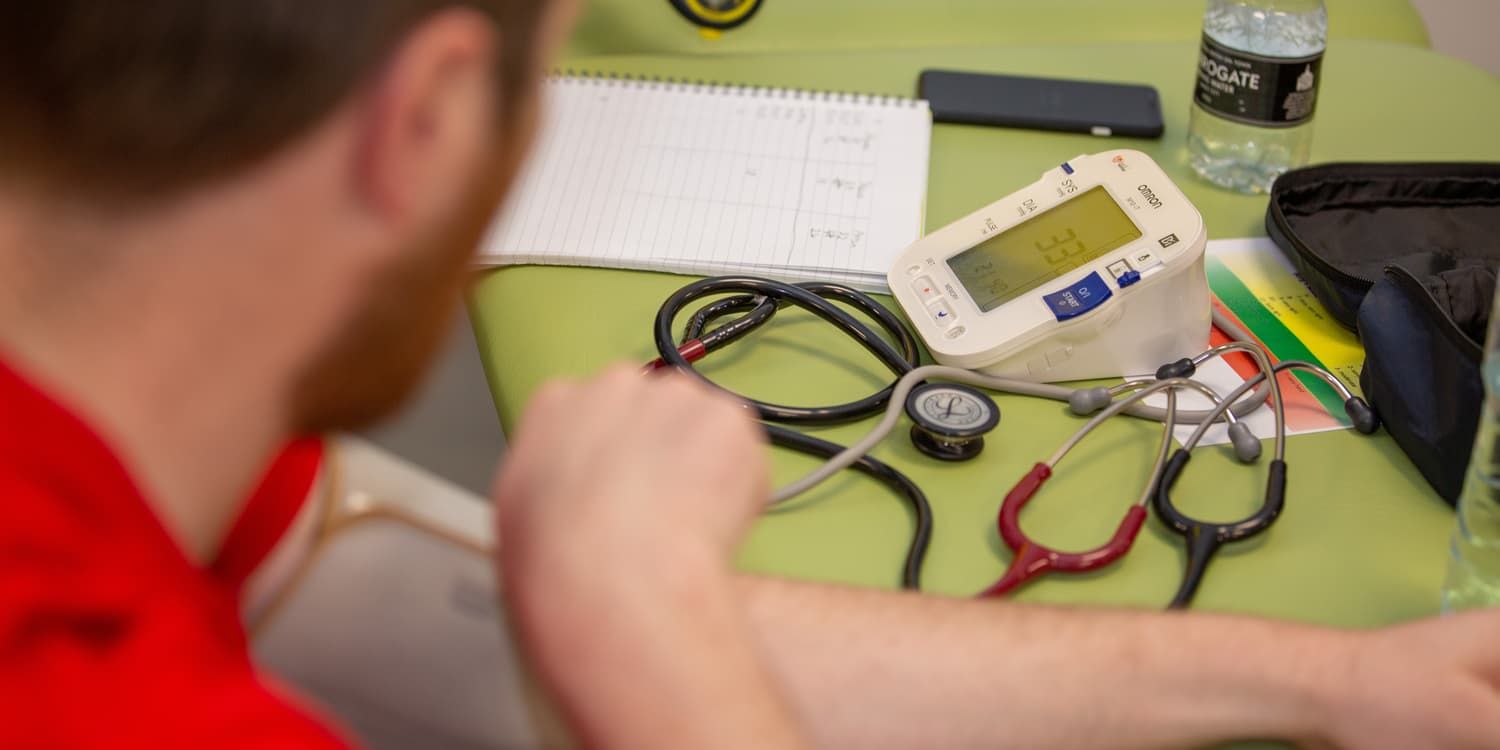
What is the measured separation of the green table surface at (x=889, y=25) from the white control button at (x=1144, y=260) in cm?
60

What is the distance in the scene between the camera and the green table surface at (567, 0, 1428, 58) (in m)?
1.55

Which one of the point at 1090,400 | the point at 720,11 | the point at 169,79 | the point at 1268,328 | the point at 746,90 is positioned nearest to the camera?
the point at 169,79

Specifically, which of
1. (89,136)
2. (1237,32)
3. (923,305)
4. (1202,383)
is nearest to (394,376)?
(89,136)

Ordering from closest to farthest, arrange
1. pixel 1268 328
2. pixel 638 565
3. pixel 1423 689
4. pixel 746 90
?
pixel 638 565 → pixel 1423 689 → pixel 1268 328 → pixel 746 90

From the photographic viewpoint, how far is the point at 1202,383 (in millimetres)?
1022

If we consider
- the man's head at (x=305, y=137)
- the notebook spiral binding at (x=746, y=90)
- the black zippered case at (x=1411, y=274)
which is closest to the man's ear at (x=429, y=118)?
the man's head at (x=305, y=137)

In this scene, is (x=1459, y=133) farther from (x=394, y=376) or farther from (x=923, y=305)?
(x=394, y=376)

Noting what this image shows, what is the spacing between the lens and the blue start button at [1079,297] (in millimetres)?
1000

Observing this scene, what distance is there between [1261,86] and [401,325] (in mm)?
826

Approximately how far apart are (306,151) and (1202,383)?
27.0 inches

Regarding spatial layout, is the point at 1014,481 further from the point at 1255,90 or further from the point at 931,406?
the point at 1255,90

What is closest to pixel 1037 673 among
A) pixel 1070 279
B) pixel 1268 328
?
pixel 1070 279

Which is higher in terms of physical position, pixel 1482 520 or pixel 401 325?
pixel 401 325

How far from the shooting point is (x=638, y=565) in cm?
63
